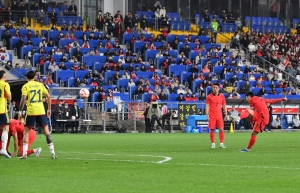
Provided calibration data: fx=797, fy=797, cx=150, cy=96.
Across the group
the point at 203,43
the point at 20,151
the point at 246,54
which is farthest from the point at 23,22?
the point at 20,151

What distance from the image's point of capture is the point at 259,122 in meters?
22.9

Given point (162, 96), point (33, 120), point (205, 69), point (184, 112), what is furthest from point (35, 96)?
point (205, 69)

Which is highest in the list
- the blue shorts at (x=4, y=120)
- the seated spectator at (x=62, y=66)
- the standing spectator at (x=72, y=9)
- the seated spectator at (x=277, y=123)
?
the standing spectator at (x=72, y=9)

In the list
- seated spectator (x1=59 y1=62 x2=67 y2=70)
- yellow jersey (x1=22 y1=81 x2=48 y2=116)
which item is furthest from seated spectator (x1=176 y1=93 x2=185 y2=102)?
yellow jersey (x1=22 y1=81 x2=48 y2=116)

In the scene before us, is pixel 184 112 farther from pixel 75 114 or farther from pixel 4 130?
pixel 4 130

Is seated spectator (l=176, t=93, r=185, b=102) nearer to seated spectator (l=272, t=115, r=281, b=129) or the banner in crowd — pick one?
the banner in crowd

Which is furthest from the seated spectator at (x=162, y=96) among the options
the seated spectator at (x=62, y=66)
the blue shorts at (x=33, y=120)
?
the blue shorts at (x=33, y=120)

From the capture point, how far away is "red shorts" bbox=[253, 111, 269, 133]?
22850 millimetres

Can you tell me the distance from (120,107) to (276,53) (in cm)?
1960

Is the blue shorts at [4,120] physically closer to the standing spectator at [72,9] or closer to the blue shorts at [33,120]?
the blue shorts at [33,120]

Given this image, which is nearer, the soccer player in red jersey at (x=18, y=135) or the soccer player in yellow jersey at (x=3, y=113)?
the soccer player in yellow jersey at (x=3, y=113)

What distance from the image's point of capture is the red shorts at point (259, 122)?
22.9 metres

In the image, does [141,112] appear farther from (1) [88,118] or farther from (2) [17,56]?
(2) [17,56]

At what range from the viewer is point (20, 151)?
20.8 m
